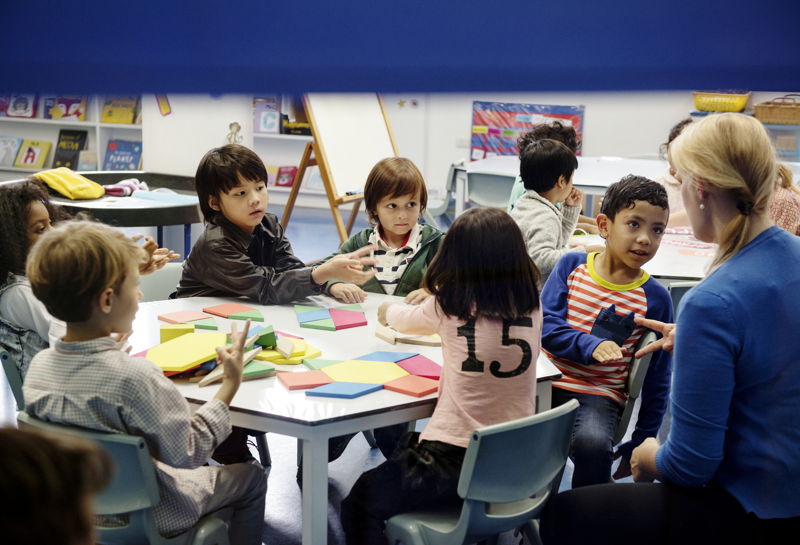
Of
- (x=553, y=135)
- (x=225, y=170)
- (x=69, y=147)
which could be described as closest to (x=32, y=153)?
(x=69, y=147)

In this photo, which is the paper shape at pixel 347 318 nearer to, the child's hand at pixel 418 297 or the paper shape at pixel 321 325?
the paper shape at pixel 321 325

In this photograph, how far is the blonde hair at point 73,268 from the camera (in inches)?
52.9

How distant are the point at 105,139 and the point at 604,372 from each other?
7.17m

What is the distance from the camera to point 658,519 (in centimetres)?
135

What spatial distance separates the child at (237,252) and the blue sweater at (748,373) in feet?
3.57

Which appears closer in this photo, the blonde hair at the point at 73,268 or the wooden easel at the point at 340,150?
the blonde hair at the point at 73,268

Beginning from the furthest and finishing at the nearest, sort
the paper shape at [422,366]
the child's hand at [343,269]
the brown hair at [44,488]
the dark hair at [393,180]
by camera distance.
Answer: the dark hair at [393,180]
the child's hand at [343,269]
the paper shape at [422,366]
the brown hair at [44,488]

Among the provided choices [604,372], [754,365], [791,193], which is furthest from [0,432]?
[791,193]

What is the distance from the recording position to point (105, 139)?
318 inches

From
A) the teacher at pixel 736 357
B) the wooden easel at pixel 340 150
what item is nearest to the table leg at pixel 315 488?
the teacher at pixel 736 357

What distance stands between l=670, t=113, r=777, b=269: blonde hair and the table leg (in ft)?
2.70

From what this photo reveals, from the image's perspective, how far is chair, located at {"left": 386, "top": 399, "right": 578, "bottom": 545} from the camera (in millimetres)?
1443

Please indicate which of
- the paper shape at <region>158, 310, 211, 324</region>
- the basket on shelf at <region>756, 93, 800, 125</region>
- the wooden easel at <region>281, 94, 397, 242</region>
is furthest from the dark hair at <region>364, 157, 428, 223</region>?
the basket on shelf at <region>756, 93, 800, 125</region>

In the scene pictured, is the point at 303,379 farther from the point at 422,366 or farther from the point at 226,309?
the point at 226,309
